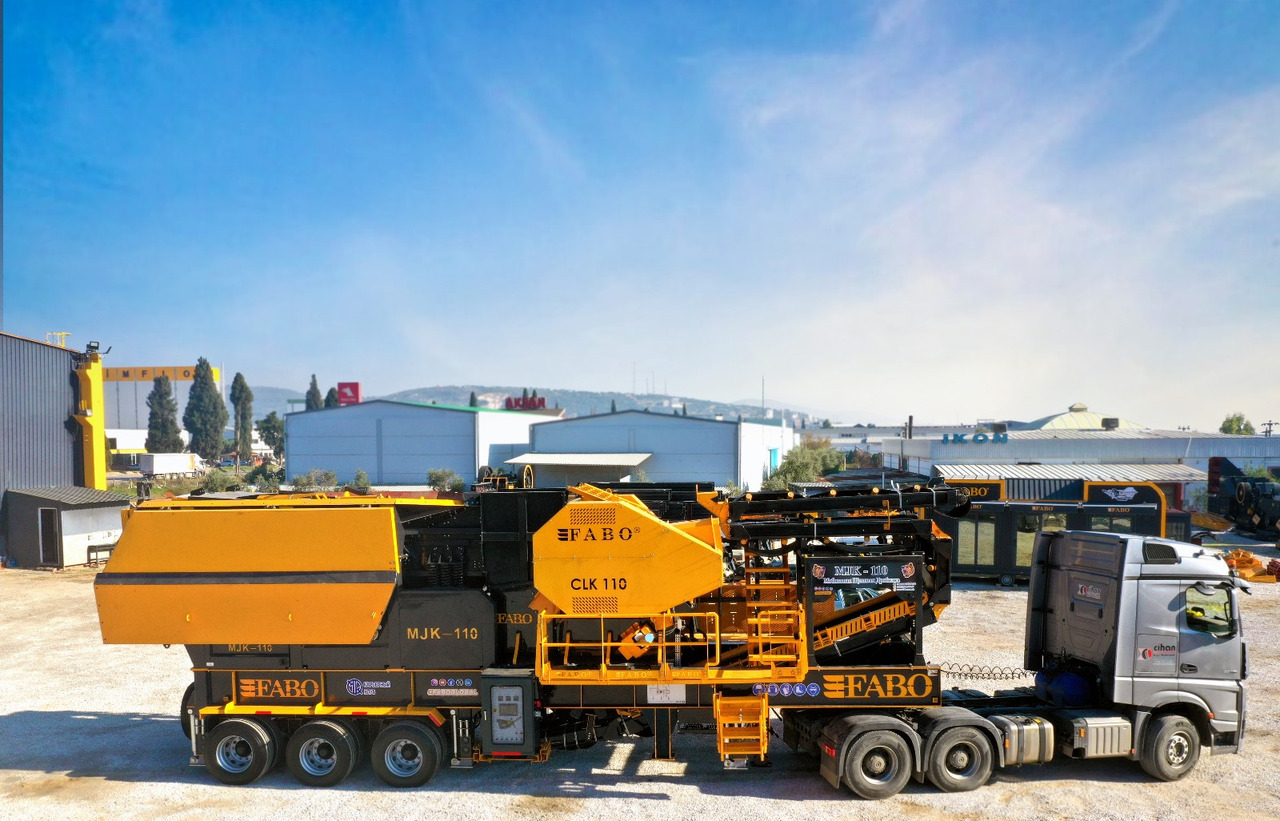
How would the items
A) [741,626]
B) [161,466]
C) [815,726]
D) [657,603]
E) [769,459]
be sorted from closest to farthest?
1. [657,603]
2. [815,726]
3. [741,626]
4. [769,459]
5. [161,466]

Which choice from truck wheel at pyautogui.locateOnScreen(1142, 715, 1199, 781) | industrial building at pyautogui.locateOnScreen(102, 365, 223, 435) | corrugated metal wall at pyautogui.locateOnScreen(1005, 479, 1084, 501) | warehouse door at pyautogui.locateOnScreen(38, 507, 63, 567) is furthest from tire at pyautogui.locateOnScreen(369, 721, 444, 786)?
industrial building at pyautogui.locateOnScreen(102, 365, 223, 435)

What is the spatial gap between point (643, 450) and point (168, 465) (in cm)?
5988

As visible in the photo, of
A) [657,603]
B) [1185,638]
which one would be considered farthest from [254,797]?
[1185,638]

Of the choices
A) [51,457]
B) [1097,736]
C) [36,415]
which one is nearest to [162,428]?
[51,457]

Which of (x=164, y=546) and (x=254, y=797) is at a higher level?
(x=164, y=546)

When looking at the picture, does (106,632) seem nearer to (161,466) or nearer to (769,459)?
(769,459)

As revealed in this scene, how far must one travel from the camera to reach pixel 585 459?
53.3 metres

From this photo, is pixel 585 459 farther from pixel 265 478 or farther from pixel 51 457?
pixel 265 478

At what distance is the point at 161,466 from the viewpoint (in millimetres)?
81500

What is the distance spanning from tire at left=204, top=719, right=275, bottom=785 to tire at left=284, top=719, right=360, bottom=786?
299 millimetres

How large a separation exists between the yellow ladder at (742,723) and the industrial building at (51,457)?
26.3 metres

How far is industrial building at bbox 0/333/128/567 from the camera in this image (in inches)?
1005

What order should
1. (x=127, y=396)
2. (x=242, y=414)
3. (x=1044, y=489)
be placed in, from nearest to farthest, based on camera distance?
(x=1044, y=489)
(x=242, y=414)
(x=127, y=396)

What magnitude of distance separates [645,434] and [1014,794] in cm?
4622
